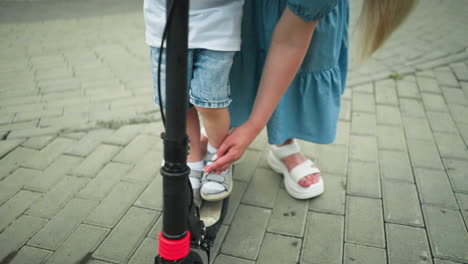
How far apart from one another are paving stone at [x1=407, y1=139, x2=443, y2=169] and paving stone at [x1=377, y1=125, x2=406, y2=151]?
1.9 inches

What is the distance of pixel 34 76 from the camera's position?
3154 mm

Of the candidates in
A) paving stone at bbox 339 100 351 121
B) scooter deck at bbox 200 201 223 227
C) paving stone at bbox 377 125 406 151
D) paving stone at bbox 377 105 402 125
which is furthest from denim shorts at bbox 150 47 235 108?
paving stone at bbox 377 105 402 125

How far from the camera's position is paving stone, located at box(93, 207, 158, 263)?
1492 millimetres

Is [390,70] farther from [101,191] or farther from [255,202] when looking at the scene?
[101,191]

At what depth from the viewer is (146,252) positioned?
1.51 meters

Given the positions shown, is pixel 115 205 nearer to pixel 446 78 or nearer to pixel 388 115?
pixel 388 115

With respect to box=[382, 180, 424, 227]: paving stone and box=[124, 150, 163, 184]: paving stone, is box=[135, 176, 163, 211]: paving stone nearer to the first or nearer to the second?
box=[124, 150, 163, 184]: paving stone

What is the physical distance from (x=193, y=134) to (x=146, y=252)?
525 millimetres

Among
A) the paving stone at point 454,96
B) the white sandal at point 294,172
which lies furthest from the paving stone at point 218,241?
the paving stone at point 454,96

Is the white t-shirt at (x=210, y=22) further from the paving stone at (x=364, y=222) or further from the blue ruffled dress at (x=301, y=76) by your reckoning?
the paving stone at (x=364, y=222)

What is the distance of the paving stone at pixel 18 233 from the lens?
4.93ft

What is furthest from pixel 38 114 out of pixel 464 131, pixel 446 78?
pixel 446 78

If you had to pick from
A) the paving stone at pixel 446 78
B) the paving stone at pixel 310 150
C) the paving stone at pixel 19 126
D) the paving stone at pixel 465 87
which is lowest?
the paving stone at pixel 310 150

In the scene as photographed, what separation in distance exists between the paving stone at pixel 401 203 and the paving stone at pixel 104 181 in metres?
1.31
